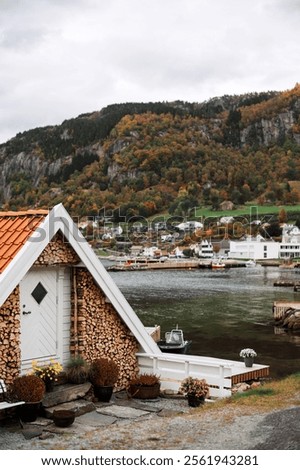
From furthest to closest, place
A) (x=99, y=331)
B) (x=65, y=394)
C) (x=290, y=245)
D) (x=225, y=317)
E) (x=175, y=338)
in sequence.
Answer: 1. (x=290, y=245)
2. (x=225, y=317)
3. (x=175, y=338)
4. (x=99, y=331)
5. (x=65, y=394)

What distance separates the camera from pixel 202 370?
15.1 meters

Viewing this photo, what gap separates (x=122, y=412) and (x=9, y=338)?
2739mm

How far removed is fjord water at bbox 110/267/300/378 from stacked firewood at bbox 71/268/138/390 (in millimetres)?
13351

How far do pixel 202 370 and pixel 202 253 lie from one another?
173896mm

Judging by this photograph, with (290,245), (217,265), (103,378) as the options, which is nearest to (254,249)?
(290,245)

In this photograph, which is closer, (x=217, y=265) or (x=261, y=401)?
(x=261, y=401)

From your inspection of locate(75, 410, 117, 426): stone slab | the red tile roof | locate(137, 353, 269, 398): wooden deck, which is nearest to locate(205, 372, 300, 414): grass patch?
locate(137, 353, 269, 398): wooden deck

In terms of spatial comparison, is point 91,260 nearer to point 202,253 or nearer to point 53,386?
point 53,386

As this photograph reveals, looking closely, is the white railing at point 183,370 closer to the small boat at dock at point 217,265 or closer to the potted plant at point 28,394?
the potted plant at point 28,394

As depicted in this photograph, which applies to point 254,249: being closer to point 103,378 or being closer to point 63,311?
point 63,311

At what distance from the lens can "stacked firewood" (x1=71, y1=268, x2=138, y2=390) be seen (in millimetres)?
14195

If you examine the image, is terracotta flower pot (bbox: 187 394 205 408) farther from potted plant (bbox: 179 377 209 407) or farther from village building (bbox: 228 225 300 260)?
village building (bbox: 228 225 300 260)

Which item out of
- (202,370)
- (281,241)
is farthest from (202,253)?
(202,370)

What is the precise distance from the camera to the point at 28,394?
1162 cm
